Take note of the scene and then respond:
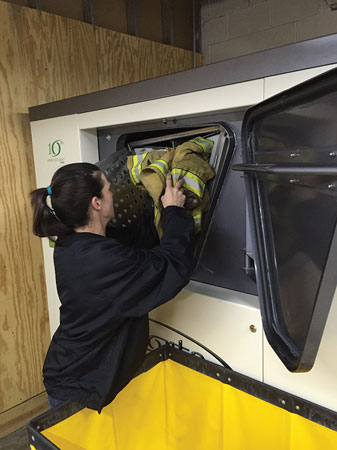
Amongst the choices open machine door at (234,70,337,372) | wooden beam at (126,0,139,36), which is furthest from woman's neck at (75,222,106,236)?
wooden beam at (126,0,139,36)

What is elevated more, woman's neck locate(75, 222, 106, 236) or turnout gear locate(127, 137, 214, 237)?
turnout gear locate(127, 137, 214, 237)

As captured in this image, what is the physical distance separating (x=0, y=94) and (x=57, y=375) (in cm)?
122

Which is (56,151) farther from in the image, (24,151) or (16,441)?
(16,441)

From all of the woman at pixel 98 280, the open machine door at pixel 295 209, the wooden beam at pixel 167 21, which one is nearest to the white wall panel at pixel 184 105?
the open machine door at pixel 295 209

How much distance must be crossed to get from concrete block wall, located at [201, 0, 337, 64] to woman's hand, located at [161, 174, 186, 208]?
1.74 meters

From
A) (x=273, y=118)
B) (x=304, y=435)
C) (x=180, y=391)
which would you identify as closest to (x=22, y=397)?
(x=180, y=391)

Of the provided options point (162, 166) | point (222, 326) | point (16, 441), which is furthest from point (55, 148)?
point (16, 441)

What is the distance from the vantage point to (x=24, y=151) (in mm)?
1791

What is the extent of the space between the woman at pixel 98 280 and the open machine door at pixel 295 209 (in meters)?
0.25

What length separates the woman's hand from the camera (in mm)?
1098

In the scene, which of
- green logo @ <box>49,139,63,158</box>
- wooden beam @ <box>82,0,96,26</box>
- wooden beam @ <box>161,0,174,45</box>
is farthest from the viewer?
wooden beam @ <box>161,0,174,45</box>

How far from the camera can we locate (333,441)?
95 centimetres

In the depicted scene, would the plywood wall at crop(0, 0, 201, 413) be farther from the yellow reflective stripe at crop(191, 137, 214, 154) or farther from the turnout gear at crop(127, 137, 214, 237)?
the yellow reflective stripe at crop(191, 137, 214, 154)

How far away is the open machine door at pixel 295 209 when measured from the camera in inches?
24.7
